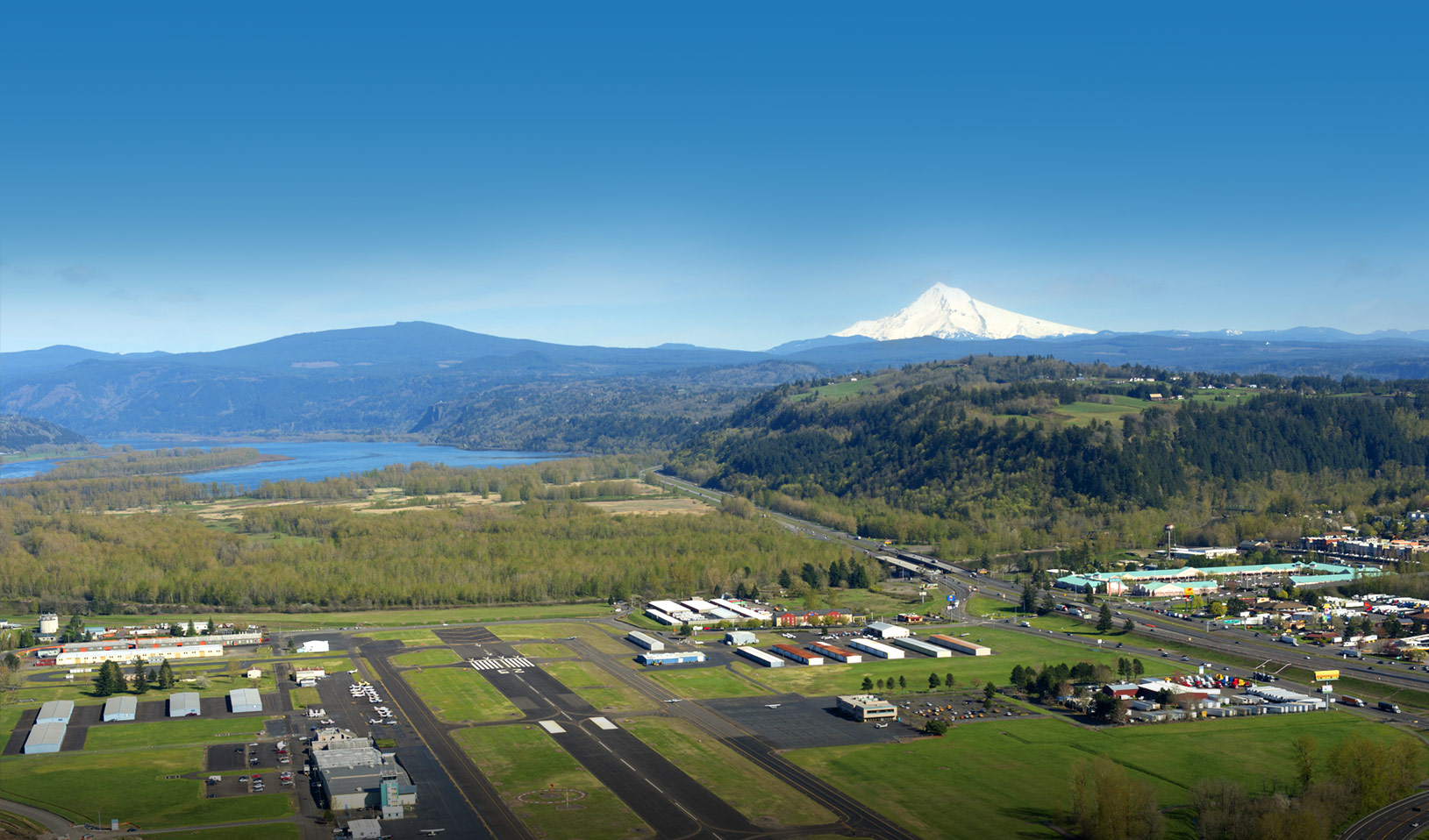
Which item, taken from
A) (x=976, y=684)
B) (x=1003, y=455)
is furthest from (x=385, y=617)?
(x=1003, y=455)

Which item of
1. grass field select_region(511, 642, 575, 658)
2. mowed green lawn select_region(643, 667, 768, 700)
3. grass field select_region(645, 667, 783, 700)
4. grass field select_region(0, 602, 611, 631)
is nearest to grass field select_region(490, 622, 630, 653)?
grass field select_region(511, 642, 575, 658)

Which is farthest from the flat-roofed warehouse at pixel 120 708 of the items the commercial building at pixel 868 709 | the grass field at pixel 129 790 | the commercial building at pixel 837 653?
the commercial building at pixel 837 653

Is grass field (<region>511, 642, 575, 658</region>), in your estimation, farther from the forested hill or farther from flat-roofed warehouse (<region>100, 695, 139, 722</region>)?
the forested hill

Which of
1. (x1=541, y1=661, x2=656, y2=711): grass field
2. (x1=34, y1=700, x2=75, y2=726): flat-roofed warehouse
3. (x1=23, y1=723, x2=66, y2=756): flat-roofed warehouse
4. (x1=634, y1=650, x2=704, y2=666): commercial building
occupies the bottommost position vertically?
(x1=634, y1=650, x2=704, y2=666): commercial building

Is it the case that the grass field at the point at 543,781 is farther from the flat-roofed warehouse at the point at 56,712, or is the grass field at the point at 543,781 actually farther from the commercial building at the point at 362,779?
the flat-roofed warehouse at the point at 56,712

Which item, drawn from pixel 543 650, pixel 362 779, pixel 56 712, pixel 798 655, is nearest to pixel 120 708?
pixel 56 712

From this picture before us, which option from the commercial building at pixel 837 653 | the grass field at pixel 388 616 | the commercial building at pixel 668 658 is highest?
the commercial building at pixel 668 658
